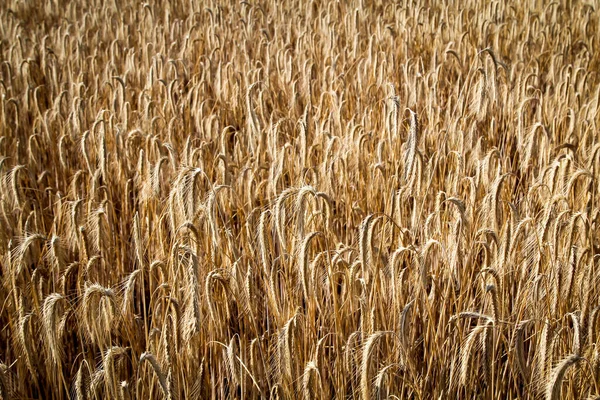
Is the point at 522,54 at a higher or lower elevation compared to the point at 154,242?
→ higher

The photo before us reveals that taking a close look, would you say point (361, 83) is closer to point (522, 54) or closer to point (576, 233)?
point (522, 54)

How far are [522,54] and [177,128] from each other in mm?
1931

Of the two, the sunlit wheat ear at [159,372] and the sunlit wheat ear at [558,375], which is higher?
the sunlit wheat ear at [558,375]

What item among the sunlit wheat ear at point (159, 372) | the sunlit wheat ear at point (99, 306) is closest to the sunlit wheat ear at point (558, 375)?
the sunlit wheat ear at point (159, 372)

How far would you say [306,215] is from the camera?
180cm

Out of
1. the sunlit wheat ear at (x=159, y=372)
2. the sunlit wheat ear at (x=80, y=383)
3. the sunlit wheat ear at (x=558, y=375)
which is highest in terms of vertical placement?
the sunlit wheat ear at (x=558, y=375)

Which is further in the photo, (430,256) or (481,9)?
(481,9)

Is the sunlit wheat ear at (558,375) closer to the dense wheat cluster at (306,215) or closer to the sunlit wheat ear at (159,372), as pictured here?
the dense wheat cluster at (306,215)

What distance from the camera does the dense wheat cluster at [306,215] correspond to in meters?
1.32

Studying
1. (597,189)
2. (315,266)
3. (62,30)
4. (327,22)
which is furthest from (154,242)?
(62,30)

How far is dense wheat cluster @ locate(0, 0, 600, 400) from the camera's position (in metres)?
1.32

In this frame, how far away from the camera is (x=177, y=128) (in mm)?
2672

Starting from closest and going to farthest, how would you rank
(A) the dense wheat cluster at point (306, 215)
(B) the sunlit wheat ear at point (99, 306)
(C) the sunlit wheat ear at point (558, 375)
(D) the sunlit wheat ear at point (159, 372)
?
(C) the sunlit wheat ear at point (558, 375), (D) the sunlit wheat ear at point (159, 372), (B) the sunlit wheat ear at point (99, 306), (A) the dense wheat cluster at point (306, 215)

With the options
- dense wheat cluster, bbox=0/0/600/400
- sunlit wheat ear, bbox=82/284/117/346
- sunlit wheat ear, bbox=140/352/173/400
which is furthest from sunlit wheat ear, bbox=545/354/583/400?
sunlit wheat ear, bbox=82/284/117/346
